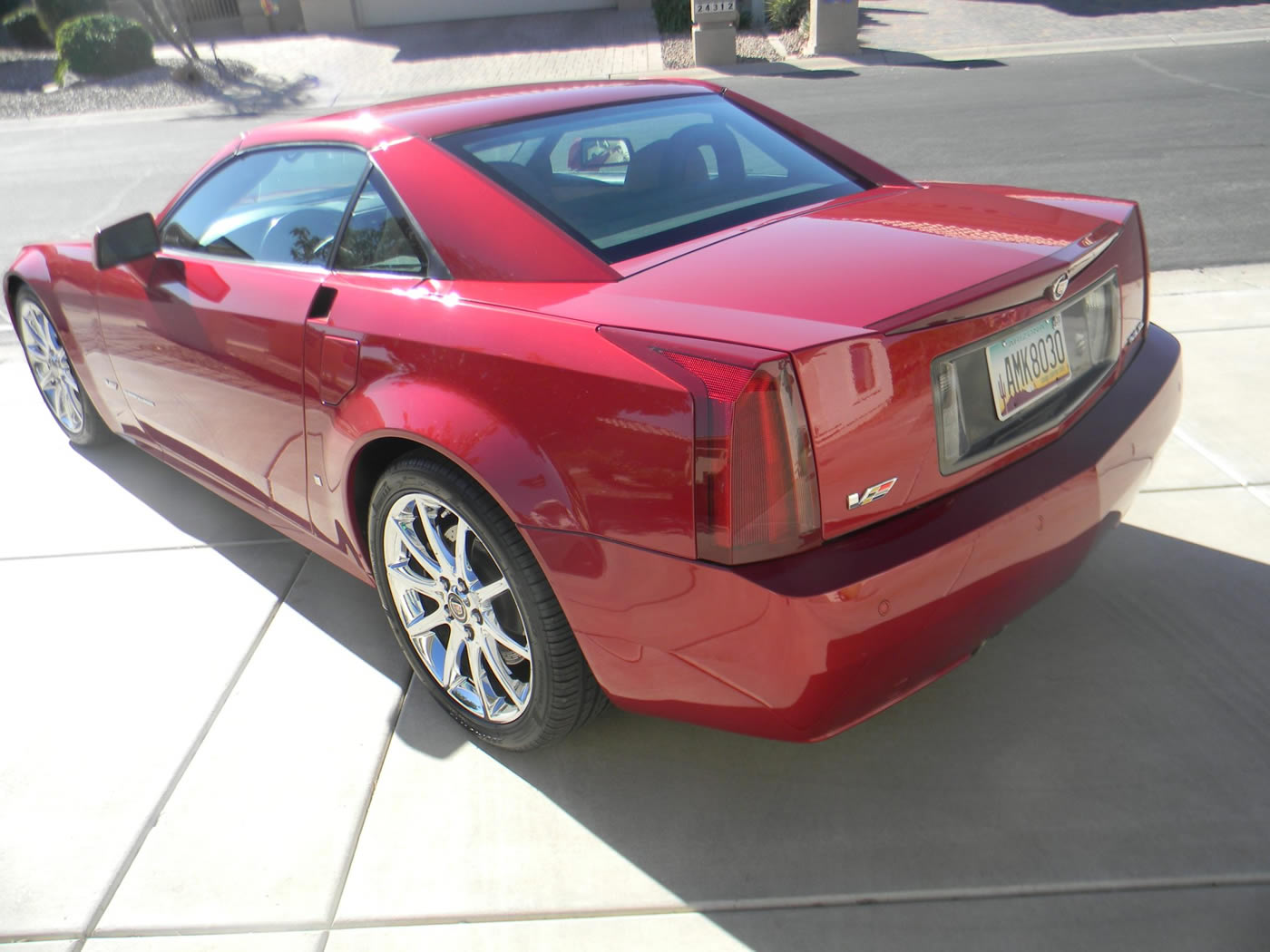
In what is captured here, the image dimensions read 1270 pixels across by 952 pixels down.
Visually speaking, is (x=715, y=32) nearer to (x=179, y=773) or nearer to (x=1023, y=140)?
(x=1023, y=140)

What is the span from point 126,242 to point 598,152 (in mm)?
1671

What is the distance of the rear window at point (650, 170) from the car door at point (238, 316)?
1.60ft

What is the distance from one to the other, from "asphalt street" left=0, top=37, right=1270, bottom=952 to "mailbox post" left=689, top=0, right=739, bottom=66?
15394mm

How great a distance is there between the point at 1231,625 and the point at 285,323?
8.79 feet

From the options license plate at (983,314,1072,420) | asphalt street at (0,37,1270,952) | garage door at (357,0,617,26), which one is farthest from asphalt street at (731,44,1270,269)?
garage door at (357,0,617,26)

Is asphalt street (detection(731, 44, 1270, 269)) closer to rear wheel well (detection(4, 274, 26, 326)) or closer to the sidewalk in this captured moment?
the sidewalk

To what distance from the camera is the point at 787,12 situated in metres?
20.7

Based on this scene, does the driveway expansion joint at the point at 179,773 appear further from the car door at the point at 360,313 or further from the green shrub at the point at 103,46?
the green shrub at the point at 103,46

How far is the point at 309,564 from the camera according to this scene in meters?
3.72

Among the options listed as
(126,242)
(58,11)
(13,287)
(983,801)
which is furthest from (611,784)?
(58,11)

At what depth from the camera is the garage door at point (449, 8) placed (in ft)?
83.2

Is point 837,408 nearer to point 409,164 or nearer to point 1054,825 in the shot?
point 1054,825

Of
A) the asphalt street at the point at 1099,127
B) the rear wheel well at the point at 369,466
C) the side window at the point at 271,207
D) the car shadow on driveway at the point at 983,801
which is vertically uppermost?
the side window at the point at 271,207

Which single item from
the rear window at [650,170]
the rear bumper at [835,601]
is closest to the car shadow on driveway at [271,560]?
the rear bumper at [835,601]
